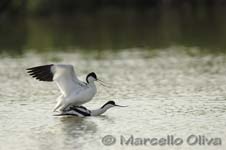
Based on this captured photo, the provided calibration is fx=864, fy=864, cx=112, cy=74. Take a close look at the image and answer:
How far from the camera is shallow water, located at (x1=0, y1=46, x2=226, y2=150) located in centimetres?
1014

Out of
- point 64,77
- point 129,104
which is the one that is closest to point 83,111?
point 64,77

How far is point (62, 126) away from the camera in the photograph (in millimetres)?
11031

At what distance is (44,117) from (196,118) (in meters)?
2.06

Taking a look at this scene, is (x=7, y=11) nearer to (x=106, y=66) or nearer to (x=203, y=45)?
(x=203, y=45)

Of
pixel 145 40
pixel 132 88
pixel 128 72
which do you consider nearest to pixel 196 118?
pixel 132 88

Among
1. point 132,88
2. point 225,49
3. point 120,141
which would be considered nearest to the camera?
point 120,141

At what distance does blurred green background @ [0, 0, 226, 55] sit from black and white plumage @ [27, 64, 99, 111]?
29.9 feet

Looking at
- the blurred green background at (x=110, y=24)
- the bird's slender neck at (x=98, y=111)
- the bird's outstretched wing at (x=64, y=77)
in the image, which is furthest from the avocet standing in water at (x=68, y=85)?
the blurred green background at (x=110, y=24)

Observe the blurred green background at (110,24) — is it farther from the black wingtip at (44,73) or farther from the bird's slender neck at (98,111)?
the black wingtip at (44,73)

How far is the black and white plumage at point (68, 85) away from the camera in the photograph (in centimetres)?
1153

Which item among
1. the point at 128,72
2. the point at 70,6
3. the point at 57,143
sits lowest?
the point at 57,143

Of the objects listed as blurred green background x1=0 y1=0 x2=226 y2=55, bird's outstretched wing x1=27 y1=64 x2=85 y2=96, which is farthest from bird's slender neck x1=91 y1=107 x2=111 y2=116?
blurred green background x1=0 y1=0 x2=226 y2=55

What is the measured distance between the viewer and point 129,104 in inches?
489

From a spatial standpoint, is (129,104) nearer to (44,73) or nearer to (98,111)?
(98,111)
